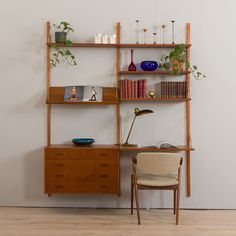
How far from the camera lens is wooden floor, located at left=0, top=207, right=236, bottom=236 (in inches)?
162

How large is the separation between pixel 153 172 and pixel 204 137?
1.07 meters

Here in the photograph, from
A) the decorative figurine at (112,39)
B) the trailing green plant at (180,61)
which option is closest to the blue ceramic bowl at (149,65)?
the trailing green plant at (180,61)

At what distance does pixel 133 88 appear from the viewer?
4.93 metres

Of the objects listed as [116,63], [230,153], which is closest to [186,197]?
[230,153]

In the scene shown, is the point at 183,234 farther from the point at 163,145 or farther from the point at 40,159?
the point at 40,159

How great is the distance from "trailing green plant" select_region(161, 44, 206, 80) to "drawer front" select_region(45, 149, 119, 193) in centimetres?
120

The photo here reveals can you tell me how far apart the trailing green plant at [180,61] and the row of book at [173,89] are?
16cm

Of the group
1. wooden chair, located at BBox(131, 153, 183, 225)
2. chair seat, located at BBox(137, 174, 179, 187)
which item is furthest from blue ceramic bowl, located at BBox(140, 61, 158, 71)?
chair seat, located at BBox(137, 174, 179, 187)

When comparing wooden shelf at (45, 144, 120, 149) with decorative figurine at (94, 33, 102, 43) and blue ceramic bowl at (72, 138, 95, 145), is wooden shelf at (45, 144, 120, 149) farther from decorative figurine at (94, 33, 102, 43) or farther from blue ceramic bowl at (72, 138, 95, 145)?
decorative figurine at (94, 33, 102, 43)

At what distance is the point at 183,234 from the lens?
4.07m

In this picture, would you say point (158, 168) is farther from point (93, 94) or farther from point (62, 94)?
point (62, 94)

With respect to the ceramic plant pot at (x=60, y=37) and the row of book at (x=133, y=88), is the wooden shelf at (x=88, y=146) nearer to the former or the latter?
the row of book at (x=133, y=88)

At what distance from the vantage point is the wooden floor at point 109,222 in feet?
13.5

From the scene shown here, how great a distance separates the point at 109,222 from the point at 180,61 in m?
1.97
